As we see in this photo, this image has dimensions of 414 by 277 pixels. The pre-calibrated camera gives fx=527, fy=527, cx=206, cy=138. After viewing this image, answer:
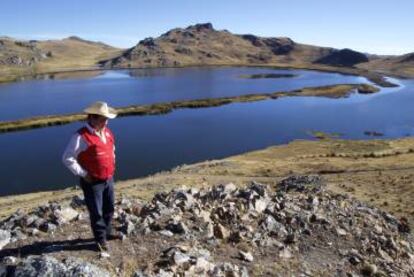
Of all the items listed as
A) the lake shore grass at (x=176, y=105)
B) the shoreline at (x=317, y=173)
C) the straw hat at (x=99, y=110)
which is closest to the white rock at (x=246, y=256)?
the straw hat at (x=99, y=110)

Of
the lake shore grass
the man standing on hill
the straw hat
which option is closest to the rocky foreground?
the man standing on hill

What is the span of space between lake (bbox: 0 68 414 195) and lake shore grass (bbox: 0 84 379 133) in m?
3.77

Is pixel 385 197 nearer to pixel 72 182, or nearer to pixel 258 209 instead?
pixel 258 209

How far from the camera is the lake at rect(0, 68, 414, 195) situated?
6244cm

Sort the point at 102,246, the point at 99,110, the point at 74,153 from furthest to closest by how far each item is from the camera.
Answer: the point at 102,246 → the point at 99,110 → the point at 74,153

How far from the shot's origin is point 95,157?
43.4 feet

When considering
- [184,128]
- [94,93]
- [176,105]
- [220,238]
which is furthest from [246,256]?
[94,93]

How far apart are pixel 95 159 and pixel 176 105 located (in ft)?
355

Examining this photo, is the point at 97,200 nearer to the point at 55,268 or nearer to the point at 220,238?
the point at 55,268

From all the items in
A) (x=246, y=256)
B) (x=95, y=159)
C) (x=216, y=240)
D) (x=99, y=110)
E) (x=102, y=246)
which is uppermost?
(x=99, y=110)

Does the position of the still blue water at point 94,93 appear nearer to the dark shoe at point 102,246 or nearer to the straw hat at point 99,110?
the dark shoe at point 102,246

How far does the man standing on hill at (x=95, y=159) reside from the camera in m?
12.9

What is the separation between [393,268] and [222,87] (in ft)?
503

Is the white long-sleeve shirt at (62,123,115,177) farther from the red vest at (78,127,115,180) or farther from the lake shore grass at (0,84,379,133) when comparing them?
the lake shore grass at (0,84,379,133)
